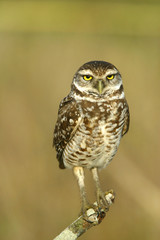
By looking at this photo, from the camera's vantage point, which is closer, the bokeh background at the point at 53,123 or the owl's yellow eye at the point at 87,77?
the owl's yellow eye at the point at 87,77

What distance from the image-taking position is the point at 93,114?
3.25 metres

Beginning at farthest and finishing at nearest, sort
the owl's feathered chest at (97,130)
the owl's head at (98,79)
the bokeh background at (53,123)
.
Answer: the bokeh background at (53,123) → the owl's feathered chest at (97,130) → the owl's head at (98,79)

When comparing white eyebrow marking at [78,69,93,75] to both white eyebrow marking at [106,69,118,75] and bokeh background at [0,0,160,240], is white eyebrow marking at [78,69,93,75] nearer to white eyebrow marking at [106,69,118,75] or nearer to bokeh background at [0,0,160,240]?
white eyebrow marking at [106,69,118,75]

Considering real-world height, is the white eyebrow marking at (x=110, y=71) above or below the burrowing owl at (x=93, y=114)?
above

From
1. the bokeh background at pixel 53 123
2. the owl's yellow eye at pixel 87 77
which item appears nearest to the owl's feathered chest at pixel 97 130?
the owl's yellow eye at pixel 87 77

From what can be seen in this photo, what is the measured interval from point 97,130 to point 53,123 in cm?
175

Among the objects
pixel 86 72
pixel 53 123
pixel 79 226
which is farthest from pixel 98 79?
pixel 53 123

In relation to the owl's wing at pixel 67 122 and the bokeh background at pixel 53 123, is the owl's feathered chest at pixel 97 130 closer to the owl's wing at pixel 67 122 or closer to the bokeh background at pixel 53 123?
the owl's wing at pixel 67 122

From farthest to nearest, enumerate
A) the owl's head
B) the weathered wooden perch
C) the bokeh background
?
the bokeh background, the owl's head, the weathered wooden perch

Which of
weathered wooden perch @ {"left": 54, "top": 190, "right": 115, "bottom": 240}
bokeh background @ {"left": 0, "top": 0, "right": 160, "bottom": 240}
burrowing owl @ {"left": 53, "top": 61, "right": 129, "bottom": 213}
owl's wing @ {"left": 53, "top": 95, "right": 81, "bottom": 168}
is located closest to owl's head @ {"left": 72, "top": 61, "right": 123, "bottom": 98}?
burrowing owl @ {"left": 53, "top": 61, "right": 129, "bottom": 213}

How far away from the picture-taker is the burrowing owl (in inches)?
125

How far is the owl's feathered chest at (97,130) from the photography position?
326 centimetres

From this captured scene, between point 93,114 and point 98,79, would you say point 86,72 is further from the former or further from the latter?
point 93,114

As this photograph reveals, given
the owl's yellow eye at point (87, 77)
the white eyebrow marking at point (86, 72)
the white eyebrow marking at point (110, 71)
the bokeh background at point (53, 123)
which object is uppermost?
the white eyebrow marking at point (86, 72)
